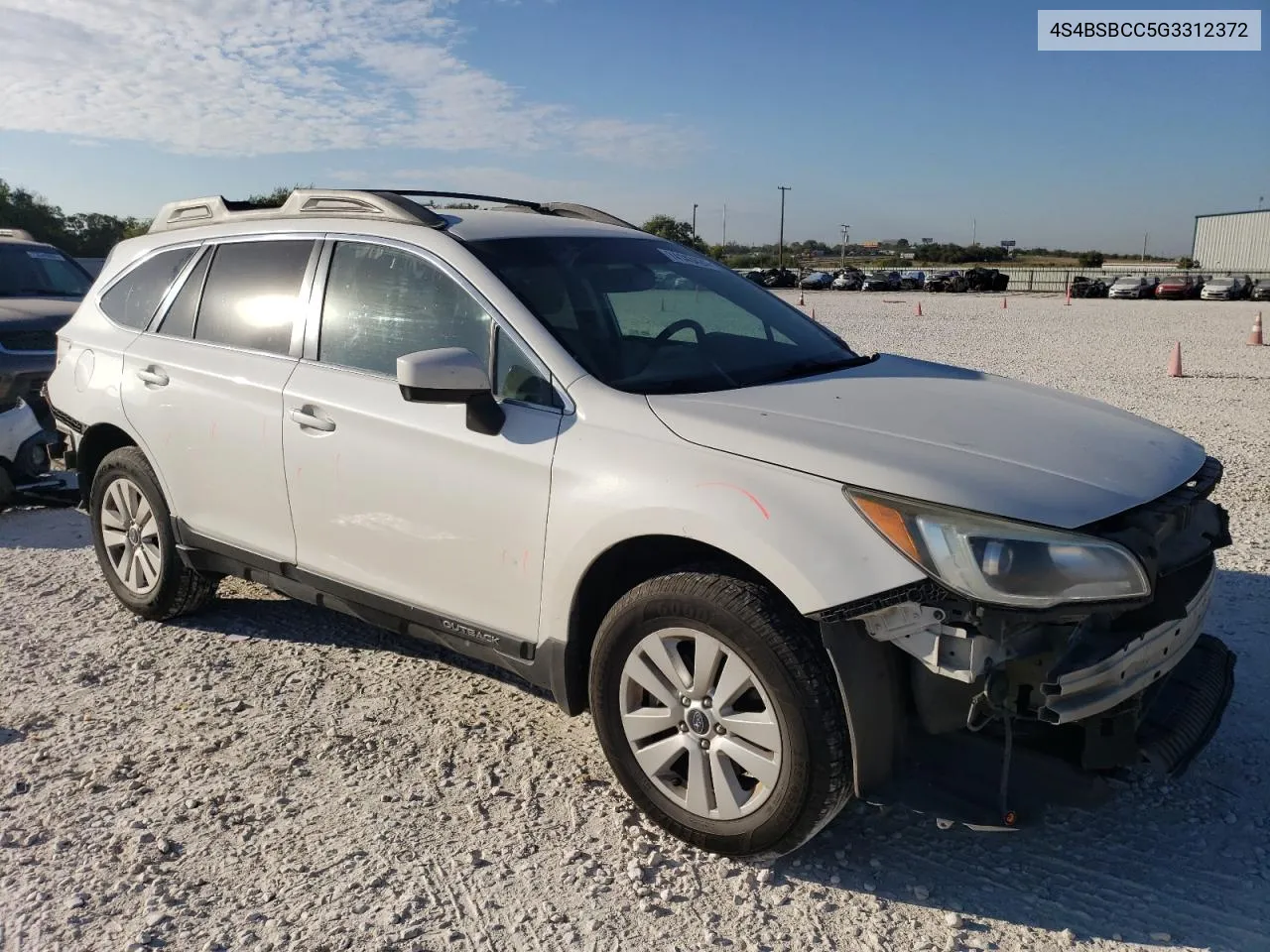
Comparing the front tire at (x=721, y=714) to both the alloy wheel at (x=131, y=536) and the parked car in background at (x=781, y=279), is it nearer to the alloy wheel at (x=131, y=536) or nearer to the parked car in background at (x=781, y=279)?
the alloy wheel at (x=131, y=536)

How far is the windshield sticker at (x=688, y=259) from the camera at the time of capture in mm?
Result: 4320

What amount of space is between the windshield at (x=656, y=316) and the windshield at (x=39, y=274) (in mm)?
8172

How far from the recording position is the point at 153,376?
4.53 metres

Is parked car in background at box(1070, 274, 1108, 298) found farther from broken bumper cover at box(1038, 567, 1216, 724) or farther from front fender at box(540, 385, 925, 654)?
front fender at box(540, 385, 925, 654)

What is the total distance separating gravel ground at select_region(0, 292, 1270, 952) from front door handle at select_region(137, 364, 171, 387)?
3.87 feet

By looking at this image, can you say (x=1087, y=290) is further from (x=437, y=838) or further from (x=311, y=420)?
(x=437, y=838)

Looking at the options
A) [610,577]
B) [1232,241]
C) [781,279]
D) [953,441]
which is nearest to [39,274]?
[610,577]

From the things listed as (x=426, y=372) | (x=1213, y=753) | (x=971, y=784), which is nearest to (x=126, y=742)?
(x=426, y=372)

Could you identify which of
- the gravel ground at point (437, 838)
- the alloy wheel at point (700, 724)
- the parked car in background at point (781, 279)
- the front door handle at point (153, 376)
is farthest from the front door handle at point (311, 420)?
the parked car in background at point (781, 279)

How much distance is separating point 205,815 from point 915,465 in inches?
95.4

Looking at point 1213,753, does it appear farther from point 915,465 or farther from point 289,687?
point 289,687

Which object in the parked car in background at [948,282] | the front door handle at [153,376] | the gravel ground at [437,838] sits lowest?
the gravel ground at [437,838]

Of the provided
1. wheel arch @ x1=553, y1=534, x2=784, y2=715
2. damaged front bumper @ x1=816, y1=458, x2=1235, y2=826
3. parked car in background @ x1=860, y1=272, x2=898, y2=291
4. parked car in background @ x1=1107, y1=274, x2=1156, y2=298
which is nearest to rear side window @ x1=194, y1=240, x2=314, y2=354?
wheel arch @ x1=553, y1=534, x2=784, y2=715

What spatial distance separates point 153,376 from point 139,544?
841 millimetres
